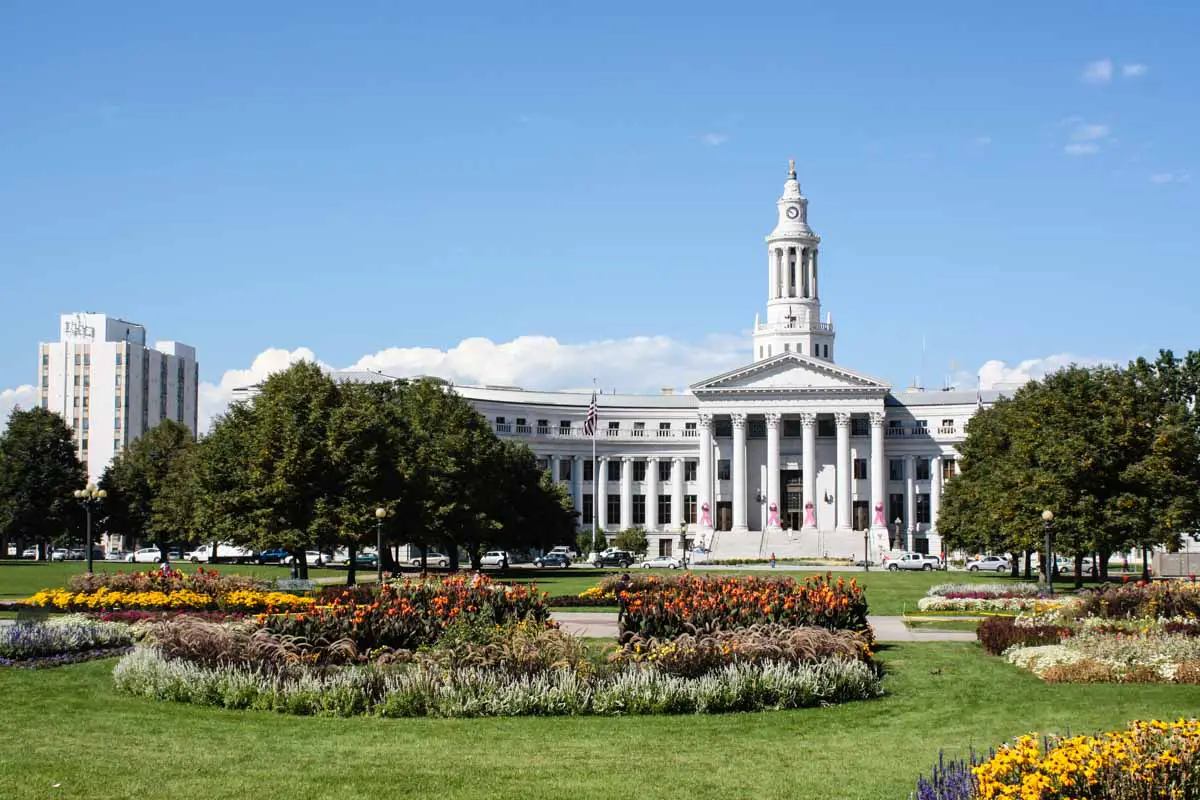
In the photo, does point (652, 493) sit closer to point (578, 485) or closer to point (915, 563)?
point (578, 485)

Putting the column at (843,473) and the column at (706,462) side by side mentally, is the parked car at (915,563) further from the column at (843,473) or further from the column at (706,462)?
the column at (706,462)

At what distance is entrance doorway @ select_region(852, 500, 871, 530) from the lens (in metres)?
129

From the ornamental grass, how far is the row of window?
127 metres

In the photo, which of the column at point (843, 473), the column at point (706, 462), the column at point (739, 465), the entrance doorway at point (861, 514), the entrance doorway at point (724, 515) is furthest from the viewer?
the entrance doorway at point (724, 515)

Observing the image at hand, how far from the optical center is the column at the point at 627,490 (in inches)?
5492

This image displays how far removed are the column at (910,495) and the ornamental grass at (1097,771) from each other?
121 m

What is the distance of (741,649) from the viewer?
22.4 metres

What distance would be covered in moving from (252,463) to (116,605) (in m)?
19.8

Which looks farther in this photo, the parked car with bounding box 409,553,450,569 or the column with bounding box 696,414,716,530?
the column with bounding box 696,414,716,530

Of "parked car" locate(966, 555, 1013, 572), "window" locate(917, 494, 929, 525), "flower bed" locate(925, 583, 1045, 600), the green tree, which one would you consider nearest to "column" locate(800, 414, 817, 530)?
"window" locate(917, 494, 929, 525)

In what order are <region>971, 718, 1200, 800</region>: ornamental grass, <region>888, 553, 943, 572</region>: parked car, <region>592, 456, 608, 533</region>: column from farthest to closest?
<region>592, 456, 608, 533</region>: column < <region>888, 553, 943, 572</region>: parked car < <region>971, 718, 1200, 800</region>: ornamental grass

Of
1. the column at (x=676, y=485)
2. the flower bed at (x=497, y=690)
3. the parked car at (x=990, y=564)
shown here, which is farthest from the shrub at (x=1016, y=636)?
the column at (x=676, y=485)

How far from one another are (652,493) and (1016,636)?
4378 inches

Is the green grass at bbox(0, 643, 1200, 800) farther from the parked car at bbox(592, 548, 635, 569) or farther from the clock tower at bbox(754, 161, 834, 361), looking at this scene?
the clock tower at bbox(754, 161, 834, 361)
